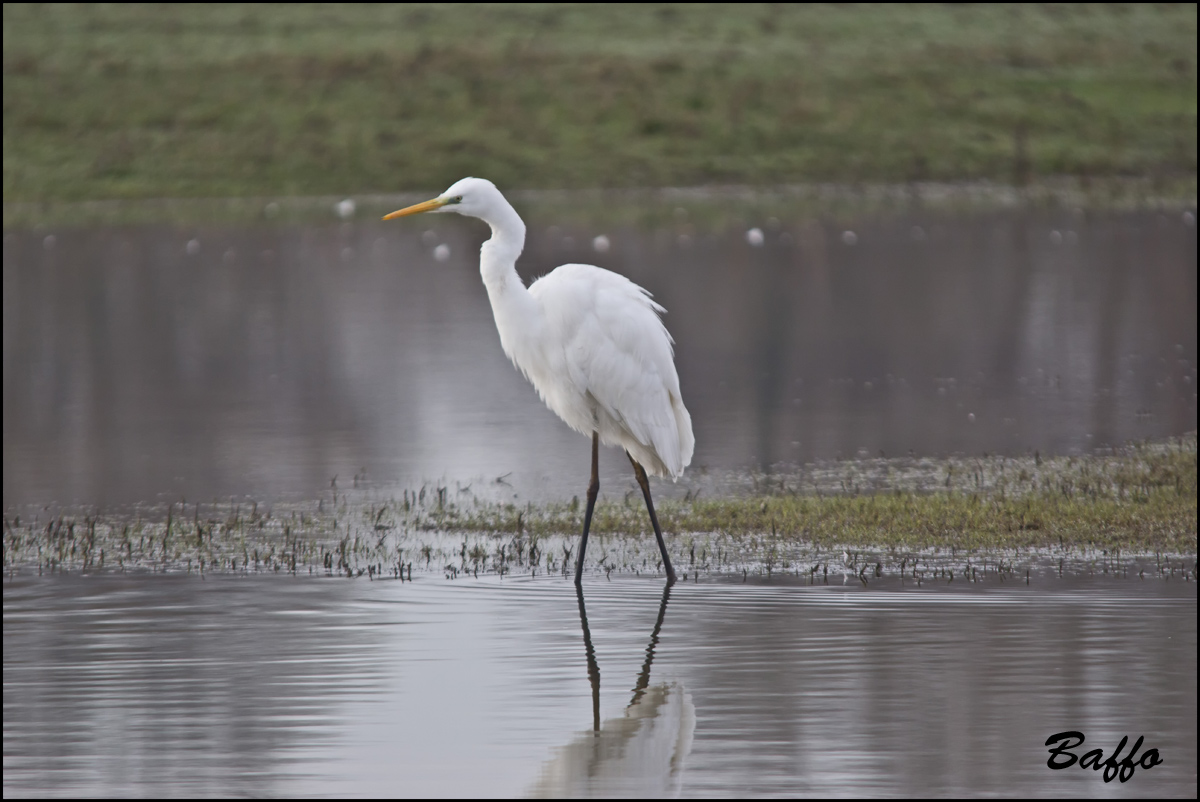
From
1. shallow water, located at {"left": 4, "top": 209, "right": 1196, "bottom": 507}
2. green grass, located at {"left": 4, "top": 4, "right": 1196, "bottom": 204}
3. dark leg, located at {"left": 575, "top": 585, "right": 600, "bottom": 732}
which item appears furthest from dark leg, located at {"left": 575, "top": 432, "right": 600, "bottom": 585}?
green grass, located at {"left": 4, "top": 4, "right": 1196, "bottom": 204}

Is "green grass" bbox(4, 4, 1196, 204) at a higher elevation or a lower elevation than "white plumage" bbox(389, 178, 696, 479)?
higher

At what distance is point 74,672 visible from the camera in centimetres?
756

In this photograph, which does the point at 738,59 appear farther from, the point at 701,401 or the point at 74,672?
the point at 74,672

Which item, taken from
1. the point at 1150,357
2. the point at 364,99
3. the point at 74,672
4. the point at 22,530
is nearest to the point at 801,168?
the point at 364,99

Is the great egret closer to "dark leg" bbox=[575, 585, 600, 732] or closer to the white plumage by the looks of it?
the white plumage

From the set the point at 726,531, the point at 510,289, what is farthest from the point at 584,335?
the point at 726,531

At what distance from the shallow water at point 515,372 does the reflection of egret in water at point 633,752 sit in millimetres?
4808

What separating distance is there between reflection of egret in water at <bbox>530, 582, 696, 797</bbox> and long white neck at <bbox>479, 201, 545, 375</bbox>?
237cm

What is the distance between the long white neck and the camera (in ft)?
28.9

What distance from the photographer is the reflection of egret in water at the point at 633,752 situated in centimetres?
608

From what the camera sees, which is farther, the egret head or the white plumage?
the white plumage

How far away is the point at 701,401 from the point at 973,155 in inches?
1157

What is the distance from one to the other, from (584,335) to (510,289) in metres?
0.48

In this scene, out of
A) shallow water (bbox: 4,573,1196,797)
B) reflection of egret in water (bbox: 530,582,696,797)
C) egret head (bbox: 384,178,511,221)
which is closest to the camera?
reflection of egret in water (bbox: 530,582,696,797)
